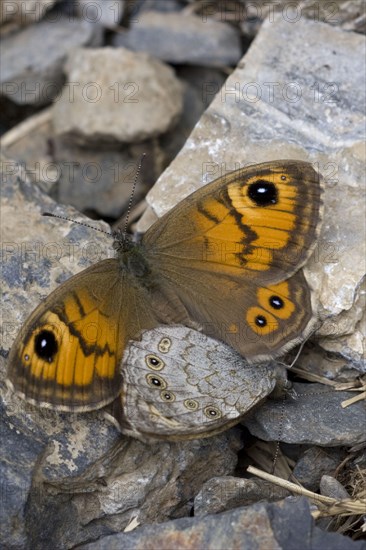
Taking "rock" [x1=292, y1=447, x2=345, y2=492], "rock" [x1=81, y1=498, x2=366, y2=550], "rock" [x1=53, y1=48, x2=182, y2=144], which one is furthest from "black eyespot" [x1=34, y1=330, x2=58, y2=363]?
"rock" [x1=53, y1=48, x2=182, y2=144]

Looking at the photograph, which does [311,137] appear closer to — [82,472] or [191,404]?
[191,404]

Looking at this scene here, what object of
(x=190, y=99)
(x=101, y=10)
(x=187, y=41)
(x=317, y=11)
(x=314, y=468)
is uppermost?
(x=317, y=11)

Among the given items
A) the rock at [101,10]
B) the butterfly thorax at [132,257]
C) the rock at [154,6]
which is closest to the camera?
the butterfly thorax at [132,257]

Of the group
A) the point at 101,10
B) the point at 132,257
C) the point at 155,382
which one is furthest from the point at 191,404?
the point at 101,10

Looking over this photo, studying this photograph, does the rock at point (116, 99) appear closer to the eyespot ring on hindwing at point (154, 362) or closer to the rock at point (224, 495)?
the eyespot ring on hindwing at point (154, 362)

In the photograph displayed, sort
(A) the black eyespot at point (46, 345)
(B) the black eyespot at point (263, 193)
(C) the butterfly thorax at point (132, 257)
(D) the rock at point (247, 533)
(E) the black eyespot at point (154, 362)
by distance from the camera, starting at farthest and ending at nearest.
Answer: (C) the butterfly thorax at point (132, 257)
(B) the black eyespot at point (263, 193)
(E) the black eyespot at point (154, 362)
(A) the black eyespot at point (46, 345)
(D) the rock at point (247, 533)

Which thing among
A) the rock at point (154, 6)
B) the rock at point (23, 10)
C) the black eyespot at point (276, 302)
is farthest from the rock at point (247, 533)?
the rock at point (154, 6)

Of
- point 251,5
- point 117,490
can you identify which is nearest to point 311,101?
point 251,5
